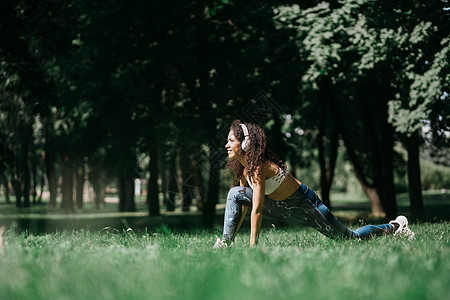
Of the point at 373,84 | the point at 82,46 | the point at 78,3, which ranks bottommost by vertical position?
the point at 373,84

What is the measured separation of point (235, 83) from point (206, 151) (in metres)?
6.29

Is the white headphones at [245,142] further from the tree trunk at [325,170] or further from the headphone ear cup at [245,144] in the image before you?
the tree trunk at [325,170]

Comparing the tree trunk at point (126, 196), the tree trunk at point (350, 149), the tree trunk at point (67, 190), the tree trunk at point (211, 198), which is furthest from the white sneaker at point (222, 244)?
the tree trunk at point (126, 196)

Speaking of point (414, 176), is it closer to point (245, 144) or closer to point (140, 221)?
point (140, 221)

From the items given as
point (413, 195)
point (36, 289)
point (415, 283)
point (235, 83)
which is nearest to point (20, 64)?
point (235, 83)

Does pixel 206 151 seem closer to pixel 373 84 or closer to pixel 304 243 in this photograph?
pixel 373 84

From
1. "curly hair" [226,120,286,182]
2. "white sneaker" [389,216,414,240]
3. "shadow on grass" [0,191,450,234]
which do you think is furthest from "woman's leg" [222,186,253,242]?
"white sneaker" [389,216,414,240]

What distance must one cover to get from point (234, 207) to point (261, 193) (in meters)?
0.45

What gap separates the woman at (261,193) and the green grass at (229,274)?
1.92 ft

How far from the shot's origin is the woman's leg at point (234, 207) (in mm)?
5230

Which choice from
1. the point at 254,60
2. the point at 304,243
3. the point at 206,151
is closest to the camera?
the point at 304,243

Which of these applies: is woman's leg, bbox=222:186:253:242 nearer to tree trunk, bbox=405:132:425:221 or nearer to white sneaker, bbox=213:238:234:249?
white sneaker, bbox=213:238:234:249

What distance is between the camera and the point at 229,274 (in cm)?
328

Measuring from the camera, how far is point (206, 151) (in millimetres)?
19734
